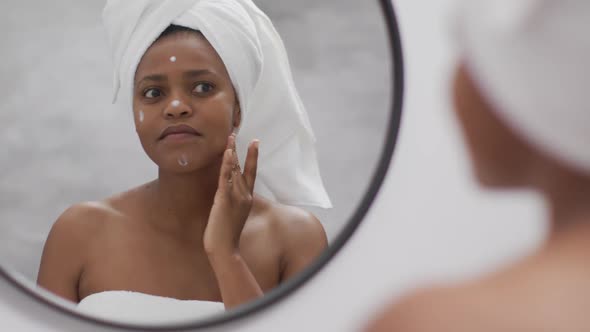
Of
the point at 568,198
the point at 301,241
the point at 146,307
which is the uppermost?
the point at 568,198

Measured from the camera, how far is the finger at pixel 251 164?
77 cm

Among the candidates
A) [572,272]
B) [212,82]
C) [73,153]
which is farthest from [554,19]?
[73,153]

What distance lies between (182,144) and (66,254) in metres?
0.19

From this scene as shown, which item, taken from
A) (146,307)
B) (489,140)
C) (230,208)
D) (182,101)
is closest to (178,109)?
(182,101)

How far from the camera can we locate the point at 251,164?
0.77 meters

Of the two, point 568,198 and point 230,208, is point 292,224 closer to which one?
point 230,208

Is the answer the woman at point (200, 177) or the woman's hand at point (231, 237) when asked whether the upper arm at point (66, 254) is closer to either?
the woman at point (200, 177)

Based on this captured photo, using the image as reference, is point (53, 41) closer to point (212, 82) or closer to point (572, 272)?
point (212, 82)

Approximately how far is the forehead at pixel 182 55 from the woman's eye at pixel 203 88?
17mm

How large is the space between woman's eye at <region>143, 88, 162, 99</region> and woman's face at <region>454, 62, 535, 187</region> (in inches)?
16.7

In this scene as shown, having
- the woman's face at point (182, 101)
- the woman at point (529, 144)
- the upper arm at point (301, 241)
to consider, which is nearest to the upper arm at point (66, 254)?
the woman's face at point (182, 101)

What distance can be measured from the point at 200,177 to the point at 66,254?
178 mm

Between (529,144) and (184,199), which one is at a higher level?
(529,144)

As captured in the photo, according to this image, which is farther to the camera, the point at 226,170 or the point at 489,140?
the point at 226,170
